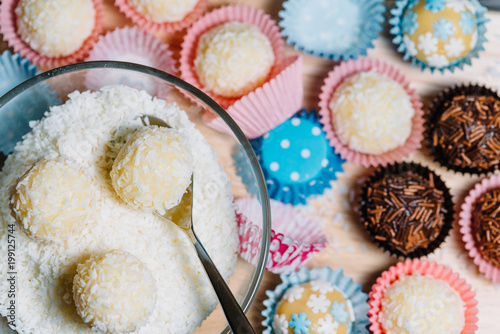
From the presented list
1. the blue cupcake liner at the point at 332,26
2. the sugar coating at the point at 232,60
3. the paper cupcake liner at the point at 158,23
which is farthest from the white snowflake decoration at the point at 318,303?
the paper cupcake liner at the point at 158,23

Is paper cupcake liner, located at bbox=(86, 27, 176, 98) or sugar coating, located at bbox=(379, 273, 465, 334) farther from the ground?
paper cupcake liner, located at bbox=(86, 27, 176, 98)

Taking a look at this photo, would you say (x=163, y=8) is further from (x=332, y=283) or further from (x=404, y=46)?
(x=332, y=283)

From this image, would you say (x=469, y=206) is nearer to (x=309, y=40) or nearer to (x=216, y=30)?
(x=309, y=40)

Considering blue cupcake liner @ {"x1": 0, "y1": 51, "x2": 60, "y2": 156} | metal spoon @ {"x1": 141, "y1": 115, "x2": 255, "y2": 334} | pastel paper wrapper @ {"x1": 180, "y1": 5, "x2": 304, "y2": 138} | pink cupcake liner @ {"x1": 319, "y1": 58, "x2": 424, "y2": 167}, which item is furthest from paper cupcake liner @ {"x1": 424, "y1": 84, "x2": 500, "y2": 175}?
blue cupcake liner @ {"x1": 0, "y1": 51, "x2": 60, "y2": 156}

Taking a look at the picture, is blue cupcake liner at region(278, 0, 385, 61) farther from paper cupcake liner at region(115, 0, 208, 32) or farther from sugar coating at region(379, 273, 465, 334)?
sugar coating at region(379, 273, 465, 334)

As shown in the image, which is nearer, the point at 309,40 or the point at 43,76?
the point at 43,76

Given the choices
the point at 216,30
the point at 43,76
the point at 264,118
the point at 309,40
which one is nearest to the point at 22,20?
the point at 43,76

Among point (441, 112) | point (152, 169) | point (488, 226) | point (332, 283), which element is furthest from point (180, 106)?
point (488, 226)
